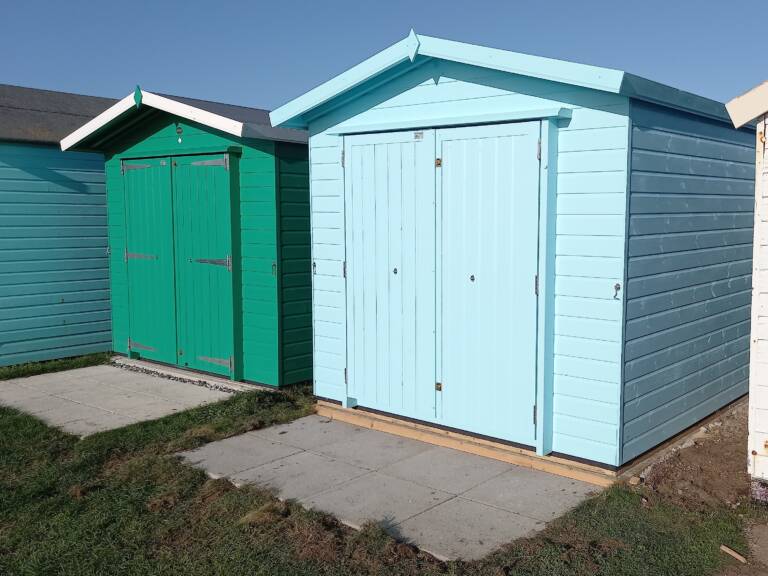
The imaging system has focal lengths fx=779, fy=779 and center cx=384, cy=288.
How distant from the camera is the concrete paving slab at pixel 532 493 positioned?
4.45 metres

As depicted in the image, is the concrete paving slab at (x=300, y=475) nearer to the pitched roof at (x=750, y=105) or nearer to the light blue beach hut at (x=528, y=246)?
the light blue beach hut at (x=528, y=246)

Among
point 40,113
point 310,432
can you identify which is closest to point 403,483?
point 310,432

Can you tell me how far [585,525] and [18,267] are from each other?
6.86 m

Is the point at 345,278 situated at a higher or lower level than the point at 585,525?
higher

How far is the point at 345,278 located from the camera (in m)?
6.18

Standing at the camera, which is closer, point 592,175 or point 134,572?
point 134,572

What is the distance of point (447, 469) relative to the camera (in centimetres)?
512

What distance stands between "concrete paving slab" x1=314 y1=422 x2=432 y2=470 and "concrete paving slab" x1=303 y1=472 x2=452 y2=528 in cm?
34

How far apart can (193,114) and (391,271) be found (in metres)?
2.71

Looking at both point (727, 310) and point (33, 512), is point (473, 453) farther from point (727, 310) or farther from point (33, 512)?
point (33, 512)

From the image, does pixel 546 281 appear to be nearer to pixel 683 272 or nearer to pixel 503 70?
pixel 683 272

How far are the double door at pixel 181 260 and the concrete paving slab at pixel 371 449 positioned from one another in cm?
220

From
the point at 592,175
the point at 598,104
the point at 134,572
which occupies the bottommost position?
the point at 134,572

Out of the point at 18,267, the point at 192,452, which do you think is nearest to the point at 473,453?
the point at 192,452
